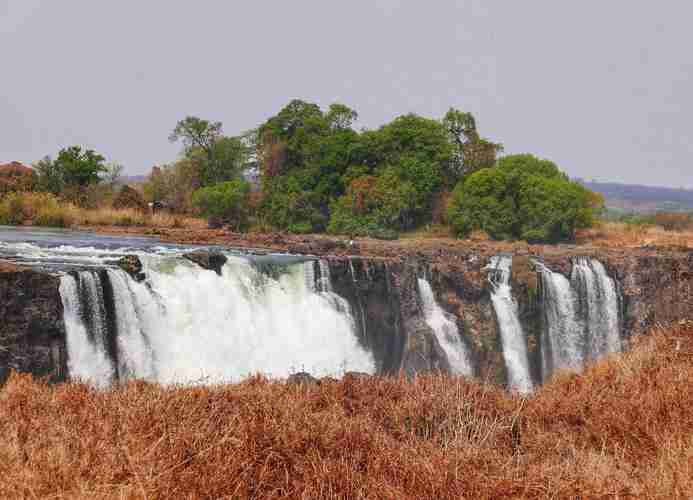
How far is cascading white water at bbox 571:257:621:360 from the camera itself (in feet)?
63.3

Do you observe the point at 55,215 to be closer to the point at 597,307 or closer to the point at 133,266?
→ the point at 133,266

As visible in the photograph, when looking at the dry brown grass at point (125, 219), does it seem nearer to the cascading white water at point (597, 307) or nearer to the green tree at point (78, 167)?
the green tree at point (78, 167)

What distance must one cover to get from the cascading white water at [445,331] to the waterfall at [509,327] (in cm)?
148

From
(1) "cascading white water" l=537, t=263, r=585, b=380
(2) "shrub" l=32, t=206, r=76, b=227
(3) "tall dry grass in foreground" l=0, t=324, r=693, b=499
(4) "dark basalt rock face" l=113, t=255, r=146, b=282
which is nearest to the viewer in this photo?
(3) "tall dry grass in foreground" l=0, t=324, r=693, b=499

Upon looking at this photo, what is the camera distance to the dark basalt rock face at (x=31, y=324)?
10516 mm

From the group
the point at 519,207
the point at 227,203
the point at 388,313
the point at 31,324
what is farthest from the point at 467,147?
the point at 31,324

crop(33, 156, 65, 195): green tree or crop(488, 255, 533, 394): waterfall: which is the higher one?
crop(33, 156, 65, 195): green tree

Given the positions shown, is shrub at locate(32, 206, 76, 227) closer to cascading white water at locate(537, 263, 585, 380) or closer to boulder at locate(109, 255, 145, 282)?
boulder at locate(109, 255, 145, 282)

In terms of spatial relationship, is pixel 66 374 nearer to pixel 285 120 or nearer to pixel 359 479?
pixel 359 479

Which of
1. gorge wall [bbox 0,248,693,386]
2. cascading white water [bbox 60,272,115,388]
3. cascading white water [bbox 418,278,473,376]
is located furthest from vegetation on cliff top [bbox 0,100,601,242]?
cascading white water [bbox 60,272,115,388]

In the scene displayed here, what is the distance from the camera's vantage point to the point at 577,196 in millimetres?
31125

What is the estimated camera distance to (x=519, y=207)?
101ft

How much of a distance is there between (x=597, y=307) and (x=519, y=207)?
1197cm

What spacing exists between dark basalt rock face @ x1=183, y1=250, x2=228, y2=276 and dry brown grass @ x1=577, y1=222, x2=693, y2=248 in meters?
20.0
